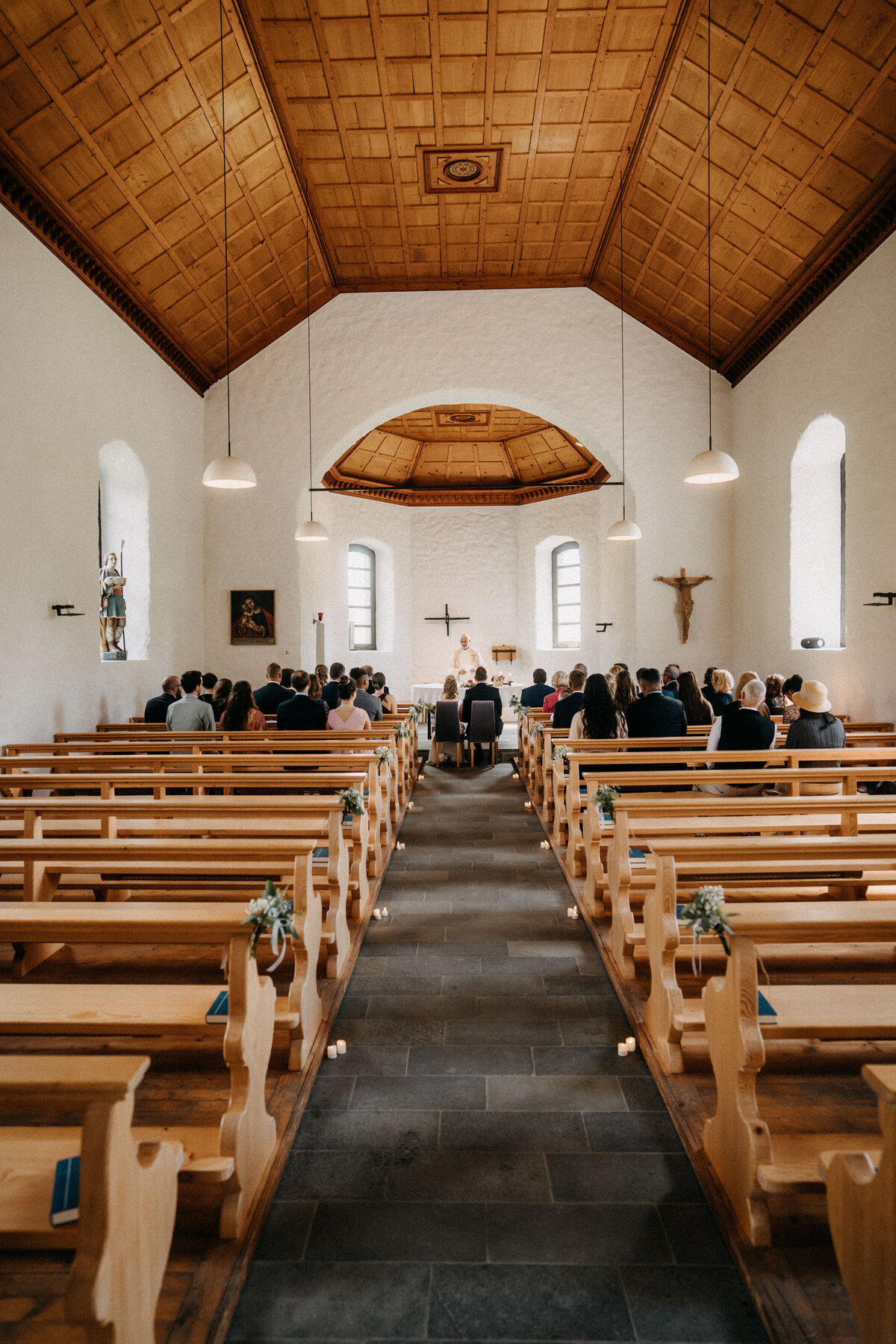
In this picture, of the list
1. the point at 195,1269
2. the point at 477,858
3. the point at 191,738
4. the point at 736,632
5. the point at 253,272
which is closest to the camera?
the point at 195,1269

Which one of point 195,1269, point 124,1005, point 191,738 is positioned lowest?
point 195,1269

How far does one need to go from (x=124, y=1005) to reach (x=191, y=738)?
431cm

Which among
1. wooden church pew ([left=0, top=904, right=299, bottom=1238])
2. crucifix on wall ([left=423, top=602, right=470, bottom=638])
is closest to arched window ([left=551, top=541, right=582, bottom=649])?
crucifix on wall ([left=423, top=602, right=470, bottom=638])

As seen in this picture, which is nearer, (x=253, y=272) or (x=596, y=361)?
(x=253, y=272)

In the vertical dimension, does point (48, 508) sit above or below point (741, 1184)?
above

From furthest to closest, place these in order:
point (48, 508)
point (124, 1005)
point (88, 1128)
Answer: point (48, 508) < point (124, 1005) < point (88, 1128)

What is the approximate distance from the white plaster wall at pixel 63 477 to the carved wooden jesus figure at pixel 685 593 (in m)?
6.50

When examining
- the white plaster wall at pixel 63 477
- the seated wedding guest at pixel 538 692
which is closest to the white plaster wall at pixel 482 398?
the white plaster wall at pixel 63 477

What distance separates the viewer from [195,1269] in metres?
2.11

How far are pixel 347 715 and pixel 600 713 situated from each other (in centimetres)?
210

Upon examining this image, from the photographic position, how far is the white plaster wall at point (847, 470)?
7.64 metres

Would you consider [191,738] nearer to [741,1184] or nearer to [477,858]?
[477,858]

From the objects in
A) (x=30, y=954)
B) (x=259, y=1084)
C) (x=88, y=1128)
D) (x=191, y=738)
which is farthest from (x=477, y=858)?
(x=88, y=1128)

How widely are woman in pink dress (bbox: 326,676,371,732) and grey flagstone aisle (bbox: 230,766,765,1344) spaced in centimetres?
315
